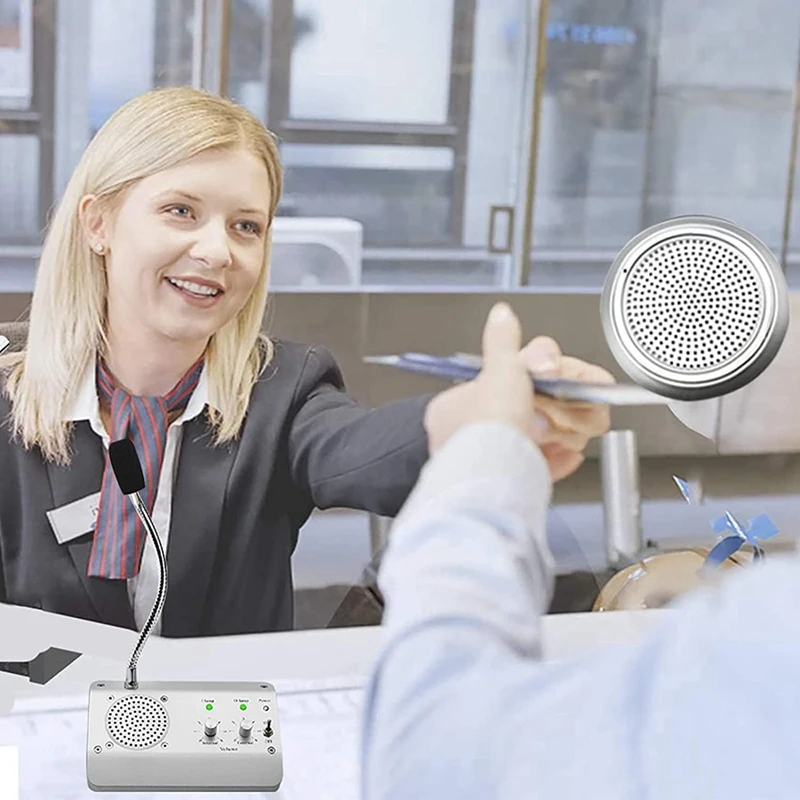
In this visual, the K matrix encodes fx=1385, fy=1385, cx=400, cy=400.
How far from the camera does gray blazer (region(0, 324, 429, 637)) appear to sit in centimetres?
162

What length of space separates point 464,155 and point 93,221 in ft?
1.52

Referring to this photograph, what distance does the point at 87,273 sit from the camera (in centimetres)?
158

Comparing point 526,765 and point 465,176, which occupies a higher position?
point 465,176

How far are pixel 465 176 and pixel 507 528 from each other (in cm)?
95

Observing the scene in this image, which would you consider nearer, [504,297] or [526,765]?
[526,765]

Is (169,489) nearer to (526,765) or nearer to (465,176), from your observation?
(465,176)

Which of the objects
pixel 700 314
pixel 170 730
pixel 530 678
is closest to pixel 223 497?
pixel 170 730

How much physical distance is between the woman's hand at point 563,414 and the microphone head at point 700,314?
0.05 meters

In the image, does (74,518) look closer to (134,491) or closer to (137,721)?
(134,491)

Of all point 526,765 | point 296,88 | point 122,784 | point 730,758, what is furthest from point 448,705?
point 296,88

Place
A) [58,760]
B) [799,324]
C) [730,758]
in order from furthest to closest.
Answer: [58,760] < [799,324] < [730,758]

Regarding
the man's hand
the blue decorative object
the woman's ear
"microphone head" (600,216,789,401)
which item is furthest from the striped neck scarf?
the blue decorative object

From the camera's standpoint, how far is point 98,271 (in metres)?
1.58

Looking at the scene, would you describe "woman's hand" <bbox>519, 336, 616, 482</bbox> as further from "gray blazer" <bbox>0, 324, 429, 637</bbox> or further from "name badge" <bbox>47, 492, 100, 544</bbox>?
"name badge" <bbox>47, 492, 100, 544</bbox>
